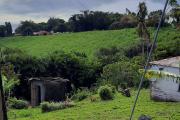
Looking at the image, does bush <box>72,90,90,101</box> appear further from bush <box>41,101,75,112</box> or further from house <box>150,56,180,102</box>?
house <box>150,56,180,102</box>

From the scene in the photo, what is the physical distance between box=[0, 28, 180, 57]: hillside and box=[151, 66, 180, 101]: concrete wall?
24.0 meters

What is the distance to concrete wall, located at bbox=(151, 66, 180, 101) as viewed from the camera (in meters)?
25.2

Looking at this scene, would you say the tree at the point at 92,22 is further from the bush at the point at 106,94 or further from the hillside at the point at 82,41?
the bush at the point at 106,94

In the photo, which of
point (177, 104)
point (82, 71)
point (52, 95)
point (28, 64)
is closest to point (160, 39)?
point (82, 71)

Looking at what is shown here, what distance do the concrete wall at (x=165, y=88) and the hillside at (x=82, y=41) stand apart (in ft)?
78.8

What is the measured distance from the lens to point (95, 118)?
2078 centimetres

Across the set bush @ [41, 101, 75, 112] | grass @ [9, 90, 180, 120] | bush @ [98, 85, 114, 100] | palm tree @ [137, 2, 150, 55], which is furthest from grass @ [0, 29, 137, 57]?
grass @ [9, 90, 180, 120]

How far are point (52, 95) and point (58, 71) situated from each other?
8.01 meters

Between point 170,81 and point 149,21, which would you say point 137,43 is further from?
point 170,81

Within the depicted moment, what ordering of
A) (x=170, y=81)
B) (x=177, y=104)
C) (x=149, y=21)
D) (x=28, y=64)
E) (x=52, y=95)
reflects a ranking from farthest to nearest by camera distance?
1. (x=149, y=21)
2. (x=28, y=64)
3. (x=52, y=95)
4. (x=170, y=81)
5. (x=177, y=104)

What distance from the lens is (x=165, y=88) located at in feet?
84.7

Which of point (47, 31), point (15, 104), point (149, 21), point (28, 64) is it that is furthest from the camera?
point (47, 31)

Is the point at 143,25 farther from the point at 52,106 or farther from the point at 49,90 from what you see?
the point at 52,106

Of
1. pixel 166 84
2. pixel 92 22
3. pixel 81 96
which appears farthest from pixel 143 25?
pixel 92 22
